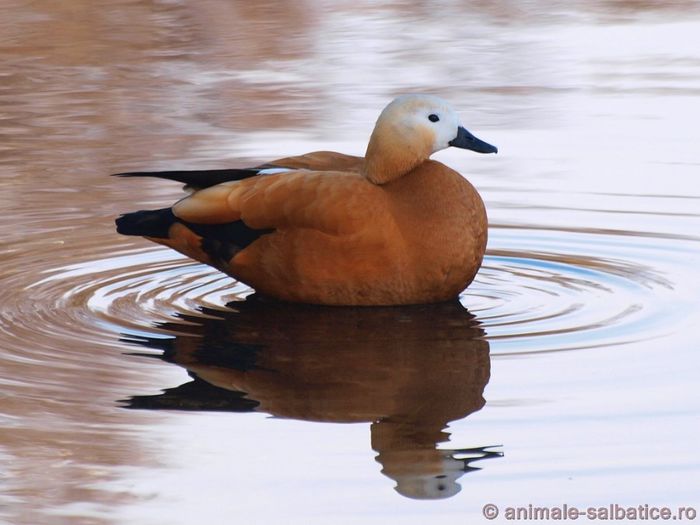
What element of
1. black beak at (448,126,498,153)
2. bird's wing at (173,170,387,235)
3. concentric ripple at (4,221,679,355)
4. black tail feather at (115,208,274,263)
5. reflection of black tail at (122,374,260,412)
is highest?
black beak at (448,126,498,153)

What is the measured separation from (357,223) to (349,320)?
0.43 metres

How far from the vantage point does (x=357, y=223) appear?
678 cm

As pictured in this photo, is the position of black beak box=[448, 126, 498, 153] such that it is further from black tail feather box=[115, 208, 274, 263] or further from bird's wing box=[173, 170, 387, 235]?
black tail feather box=[115, 208, 274, 263]

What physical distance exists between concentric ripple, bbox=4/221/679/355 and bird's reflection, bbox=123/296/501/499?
17cm

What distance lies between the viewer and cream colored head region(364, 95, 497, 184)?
23.0 ft

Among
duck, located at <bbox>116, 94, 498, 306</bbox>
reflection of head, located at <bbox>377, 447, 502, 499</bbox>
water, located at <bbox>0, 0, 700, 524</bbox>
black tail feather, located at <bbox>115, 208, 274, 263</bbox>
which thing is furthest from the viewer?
black tail feather, located at <bbox>115, 208, 274, 263</bbox>

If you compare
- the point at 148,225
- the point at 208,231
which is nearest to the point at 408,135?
the point at 208,231

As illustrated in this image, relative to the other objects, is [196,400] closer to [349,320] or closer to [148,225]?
[349,320]

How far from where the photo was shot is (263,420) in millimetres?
5398

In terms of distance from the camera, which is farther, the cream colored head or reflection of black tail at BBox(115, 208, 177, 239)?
reflection of black tail at BBox(115, 208, 177, 239)

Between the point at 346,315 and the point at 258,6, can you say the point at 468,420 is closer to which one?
the point at 346,315

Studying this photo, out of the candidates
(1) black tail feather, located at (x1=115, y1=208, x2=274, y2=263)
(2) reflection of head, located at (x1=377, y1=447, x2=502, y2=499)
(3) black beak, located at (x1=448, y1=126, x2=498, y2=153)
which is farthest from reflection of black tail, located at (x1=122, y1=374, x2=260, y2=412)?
(3) black beak, located at (x1=448, y1=126, x2=498, y2=153)

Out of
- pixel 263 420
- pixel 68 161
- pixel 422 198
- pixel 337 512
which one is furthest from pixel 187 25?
pixel 337 512

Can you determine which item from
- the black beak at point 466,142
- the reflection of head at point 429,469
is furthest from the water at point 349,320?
the black beak at point 466,142
